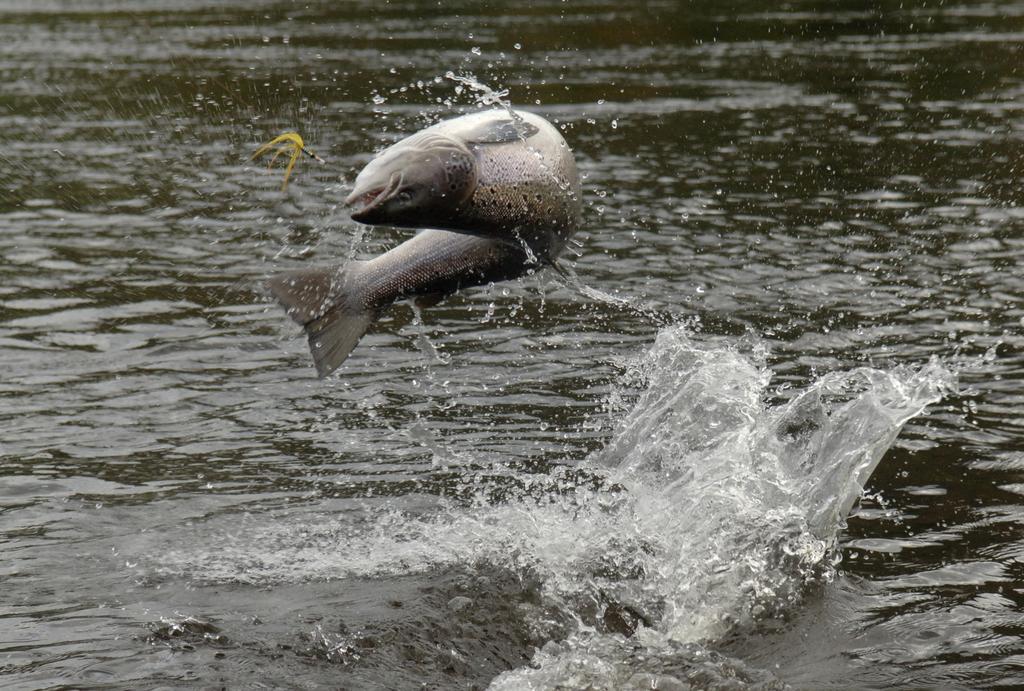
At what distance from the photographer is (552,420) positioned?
874cm

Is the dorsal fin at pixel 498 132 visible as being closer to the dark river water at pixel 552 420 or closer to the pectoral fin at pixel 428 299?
the dark river water at pixel 552 420

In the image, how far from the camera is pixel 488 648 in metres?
6.10

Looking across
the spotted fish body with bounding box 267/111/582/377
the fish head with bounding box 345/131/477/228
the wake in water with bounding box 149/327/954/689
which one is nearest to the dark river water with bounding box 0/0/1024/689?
the wake in water with bounding box 149/327/954/689

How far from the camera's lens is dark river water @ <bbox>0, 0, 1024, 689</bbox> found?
6.23 meters

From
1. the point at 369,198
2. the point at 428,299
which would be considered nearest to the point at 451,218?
the point at 369,198

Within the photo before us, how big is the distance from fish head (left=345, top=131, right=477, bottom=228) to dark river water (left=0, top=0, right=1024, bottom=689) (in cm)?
78

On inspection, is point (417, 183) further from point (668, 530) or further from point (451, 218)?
point (668, 530)

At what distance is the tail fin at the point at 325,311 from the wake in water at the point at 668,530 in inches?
49.2

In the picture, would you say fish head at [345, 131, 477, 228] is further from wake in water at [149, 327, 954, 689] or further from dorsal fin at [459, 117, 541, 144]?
wake in water at [149, 327, 954, 689]

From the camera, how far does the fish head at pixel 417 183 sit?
192 inches

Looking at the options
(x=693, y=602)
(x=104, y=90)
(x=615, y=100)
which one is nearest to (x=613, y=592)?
(x=693, y=602)

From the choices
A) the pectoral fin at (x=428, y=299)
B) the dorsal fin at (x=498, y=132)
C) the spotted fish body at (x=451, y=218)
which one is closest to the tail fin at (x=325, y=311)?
the spotted fish body at (x=451, y=218)

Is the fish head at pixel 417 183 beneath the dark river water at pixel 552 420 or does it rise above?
above

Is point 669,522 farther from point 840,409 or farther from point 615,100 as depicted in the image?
point 615,100
